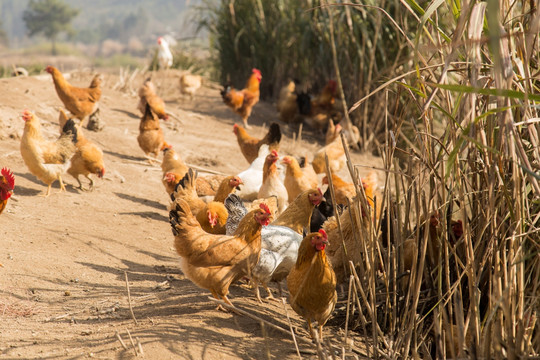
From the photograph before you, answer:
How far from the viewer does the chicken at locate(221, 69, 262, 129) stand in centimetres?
1039

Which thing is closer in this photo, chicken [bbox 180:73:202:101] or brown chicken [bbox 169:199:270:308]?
brown chicken [bbox 169:199:270:308]

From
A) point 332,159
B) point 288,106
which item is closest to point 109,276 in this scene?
point 332,159

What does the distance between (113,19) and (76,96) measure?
14326 centimetres

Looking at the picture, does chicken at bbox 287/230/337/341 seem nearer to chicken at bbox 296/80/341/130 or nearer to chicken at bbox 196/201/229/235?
chicken at bbox 196/201/229/235

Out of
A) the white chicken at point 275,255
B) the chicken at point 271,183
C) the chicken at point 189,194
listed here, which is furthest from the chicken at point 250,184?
the white chicken at point 275,255

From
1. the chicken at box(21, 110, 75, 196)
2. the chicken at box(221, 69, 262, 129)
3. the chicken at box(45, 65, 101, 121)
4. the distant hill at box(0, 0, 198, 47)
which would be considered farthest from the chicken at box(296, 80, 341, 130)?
the distant hill at box(0, 0, 198, 47)

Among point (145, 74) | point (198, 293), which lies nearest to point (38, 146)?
point (198, 293)

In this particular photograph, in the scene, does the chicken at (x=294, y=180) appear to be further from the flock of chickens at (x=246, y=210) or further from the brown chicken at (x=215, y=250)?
the brown chicken at (x=215, y=250)

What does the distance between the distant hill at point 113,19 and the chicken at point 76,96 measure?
238ft

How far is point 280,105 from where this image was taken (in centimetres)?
1107

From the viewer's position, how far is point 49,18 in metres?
70.7

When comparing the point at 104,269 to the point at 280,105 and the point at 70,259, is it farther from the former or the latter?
the point at 280,105

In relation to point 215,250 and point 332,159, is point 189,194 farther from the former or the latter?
point 332,159

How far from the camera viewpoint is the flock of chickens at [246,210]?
350 cm
